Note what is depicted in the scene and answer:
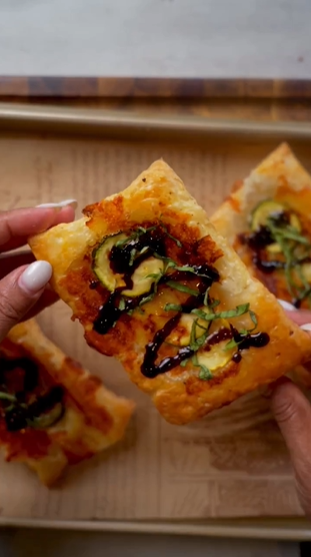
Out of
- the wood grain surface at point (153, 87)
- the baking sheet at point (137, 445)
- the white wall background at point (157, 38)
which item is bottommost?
the baking sheet at point (137, 445)

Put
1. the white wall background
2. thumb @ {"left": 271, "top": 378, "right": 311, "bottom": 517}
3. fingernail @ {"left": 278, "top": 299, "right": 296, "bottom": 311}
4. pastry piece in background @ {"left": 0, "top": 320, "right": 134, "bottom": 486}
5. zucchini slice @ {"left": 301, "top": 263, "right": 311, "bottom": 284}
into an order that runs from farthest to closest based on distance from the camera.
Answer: the white wall background
zucchini slice @ {"left": 301, "top": 263, "right": 311, "bottom": 284}
pastry piece in background @ {"left": 0, "top": 320, "right": 134, "bottom": 486}
fingernail @ {"left": 278, "top": 299, "right": 296, "bottom": 311}
thumb @ {"left": 271, "top": 378, "right": 311, "bottom": 517}

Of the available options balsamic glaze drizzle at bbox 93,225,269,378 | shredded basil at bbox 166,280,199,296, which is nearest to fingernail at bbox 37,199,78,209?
balsamic glaze drizzle at bbox 93,225,269,378

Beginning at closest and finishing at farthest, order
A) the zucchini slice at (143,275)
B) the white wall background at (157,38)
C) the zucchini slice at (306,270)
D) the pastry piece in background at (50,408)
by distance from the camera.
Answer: the zucchini slice at (143,275)
the pastry piece in background at (50,408)
the zucchini slice at (306,270)
the white wall background at (157,38)

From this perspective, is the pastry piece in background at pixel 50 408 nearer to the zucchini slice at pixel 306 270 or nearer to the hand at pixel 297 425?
the hand at pixel 297 425

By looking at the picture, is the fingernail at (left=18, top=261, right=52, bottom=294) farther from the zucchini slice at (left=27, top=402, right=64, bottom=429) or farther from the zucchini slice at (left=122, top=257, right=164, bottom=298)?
the zucchini slice at (left=27, top=402, right=64, bottom=429)

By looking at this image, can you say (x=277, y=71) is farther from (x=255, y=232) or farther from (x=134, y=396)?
(x=134, y=396)

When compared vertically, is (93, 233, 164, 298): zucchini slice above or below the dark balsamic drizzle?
above

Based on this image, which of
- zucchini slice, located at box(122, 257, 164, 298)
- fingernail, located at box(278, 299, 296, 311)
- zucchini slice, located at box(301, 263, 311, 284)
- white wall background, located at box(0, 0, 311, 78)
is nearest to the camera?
zucchini slice, located at box(122, 257, 164, 298)

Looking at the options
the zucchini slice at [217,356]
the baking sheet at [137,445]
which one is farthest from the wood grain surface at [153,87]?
the zucchini slice at [217,356]
